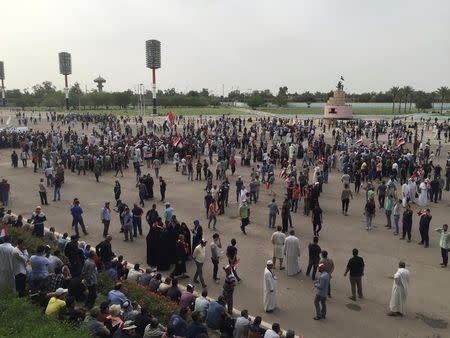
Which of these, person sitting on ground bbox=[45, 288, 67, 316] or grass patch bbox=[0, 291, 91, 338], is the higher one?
person sitting on ground bbox=[45, 288, 67, 316]

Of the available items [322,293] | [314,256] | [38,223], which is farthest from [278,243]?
[38,223]

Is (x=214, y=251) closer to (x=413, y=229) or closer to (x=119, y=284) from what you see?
(x=119, y=284)

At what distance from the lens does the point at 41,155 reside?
1120 inches

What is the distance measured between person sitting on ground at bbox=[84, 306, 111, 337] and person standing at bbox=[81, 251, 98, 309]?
1.54 metres

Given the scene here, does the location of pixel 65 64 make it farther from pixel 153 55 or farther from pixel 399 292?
pixel 399 292

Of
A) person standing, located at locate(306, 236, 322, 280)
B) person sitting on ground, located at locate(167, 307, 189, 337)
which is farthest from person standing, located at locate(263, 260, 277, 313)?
person sitting on ground, located at locate(167, 307, 189, 337)

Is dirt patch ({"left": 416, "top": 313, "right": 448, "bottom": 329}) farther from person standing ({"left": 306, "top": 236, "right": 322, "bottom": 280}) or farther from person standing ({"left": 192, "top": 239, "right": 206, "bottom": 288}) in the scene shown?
person standing ({"left": 192, "top": 239, "right": 206, "bottom": 288})

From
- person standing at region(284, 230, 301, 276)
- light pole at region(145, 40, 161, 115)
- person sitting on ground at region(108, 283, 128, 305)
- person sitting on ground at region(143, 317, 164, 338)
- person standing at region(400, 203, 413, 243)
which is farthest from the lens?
light pole at region(145, 40, 161, 115)

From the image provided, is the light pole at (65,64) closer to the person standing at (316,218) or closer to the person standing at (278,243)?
the person standing at (316,218)

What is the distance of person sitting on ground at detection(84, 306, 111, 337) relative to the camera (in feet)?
24.0

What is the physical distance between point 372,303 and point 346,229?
18.5 ft

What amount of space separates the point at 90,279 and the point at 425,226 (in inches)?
397

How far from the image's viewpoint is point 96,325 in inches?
290

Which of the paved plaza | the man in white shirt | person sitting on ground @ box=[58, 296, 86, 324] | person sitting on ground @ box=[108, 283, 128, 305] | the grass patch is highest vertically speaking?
person sitting on ground @ box=[108, 283, 128, 305]
